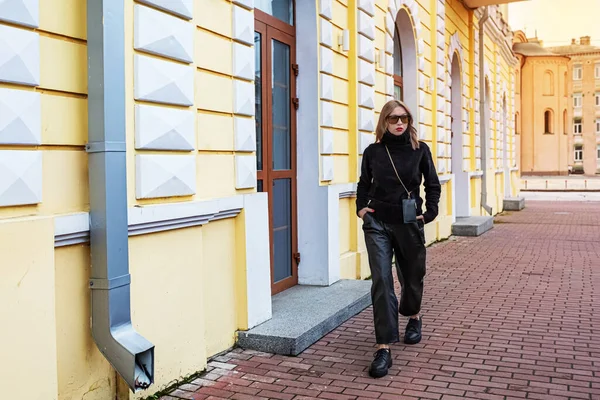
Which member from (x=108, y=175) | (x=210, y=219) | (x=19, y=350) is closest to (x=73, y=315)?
(x=19, y=350)

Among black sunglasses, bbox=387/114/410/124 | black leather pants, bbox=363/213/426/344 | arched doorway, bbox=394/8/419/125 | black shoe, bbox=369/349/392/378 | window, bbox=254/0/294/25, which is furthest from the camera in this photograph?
arched doorway, bbox=394/8/419/125

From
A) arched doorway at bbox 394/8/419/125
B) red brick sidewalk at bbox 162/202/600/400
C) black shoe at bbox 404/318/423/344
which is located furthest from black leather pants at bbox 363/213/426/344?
arched doorway at bbox 394/8/419/125

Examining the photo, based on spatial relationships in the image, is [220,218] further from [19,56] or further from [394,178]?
[19,56]

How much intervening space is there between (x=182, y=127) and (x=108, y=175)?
95 centimetres

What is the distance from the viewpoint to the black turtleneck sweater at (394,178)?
5188 mm

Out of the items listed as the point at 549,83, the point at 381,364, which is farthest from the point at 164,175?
the point at 549,83

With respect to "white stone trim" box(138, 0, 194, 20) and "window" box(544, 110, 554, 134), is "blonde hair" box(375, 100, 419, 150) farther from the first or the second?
"window" box(544, 110, 554, 134)

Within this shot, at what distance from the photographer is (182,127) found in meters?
4.68

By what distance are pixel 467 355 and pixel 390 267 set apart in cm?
103

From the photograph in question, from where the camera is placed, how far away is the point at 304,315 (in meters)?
6.02

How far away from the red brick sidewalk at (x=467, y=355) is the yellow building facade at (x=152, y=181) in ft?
1.92

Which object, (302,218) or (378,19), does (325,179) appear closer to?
(302,218)

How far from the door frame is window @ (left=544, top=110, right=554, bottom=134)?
5885 cm

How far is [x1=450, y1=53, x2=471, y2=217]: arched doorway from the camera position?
53.6 feet
